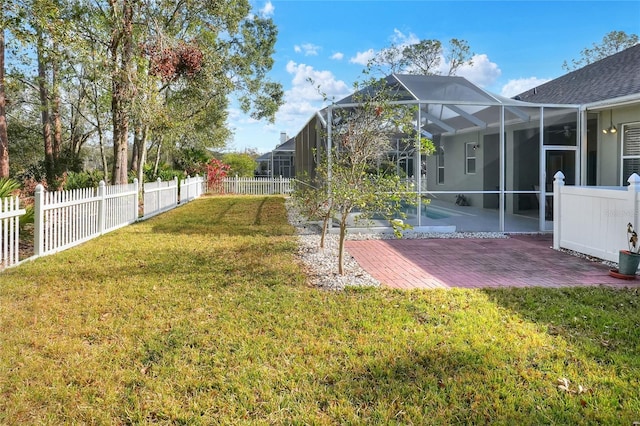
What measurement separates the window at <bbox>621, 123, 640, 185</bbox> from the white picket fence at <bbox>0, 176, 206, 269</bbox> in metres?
12.1

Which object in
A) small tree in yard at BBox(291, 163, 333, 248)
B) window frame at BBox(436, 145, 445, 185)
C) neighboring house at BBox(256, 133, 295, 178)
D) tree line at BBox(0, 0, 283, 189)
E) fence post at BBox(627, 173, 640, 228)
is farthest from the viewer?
neighboring house at BBox(256, 133, 295, 178)

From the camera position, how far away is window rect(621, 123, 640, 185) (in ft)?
32.6

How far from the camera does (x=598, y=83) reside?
1202 cm

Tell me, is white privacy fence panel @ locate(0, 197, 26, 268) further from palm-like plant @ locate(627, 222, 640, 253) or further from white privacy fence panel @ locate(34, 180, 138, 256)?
palm-like plant @ locate(627, 222, 640, 253)

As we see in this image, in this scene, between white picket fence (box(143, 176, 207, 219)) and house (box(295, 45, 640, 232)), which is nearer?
house (box(295, 45, 640, 232))

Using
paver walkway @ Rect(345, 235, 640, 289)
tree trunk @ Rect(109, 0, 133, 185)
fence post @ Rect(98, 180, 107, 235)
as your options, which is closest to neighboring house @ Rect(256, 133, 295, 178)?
tree trunk @ Rect(109, 0, 133, 185)

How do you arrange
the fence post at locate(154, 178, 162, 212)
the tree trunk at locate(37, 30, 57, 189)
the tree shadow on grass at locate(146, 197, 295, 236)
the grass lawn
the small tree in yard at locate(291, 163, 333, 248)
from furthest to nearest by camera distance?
the tree trunk at locate(37, 30, 57, 189), the fence post at locate(154, 178, 162, 212), the tree shadow on grass at locate(146, 197, 295, 236), the small tree in yard at locate(291, 163, 333, 248), the grass lawn

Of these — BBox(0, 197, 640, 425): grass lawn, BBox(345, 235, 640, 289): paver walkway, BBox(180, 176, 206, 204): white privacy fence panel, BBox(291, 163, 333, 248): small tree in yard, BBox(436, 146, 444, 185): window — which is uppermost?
BBox(436, 146, 444, 185): window

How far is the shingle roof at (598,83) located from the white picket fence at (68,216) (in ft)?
39.1

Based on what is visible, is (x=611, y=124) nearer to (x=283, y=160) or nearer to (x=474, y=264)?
(x=474, y=264)

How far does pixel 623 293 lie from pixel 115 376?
5682 millimetres

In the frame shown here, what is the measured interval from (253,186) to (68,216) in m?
18.8

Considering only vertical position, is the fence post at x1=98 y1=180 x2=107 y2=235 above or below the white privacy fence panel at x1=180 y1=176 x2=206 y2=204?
below

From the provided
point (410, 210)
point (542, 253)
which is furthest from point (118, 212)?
point (542, 253)
